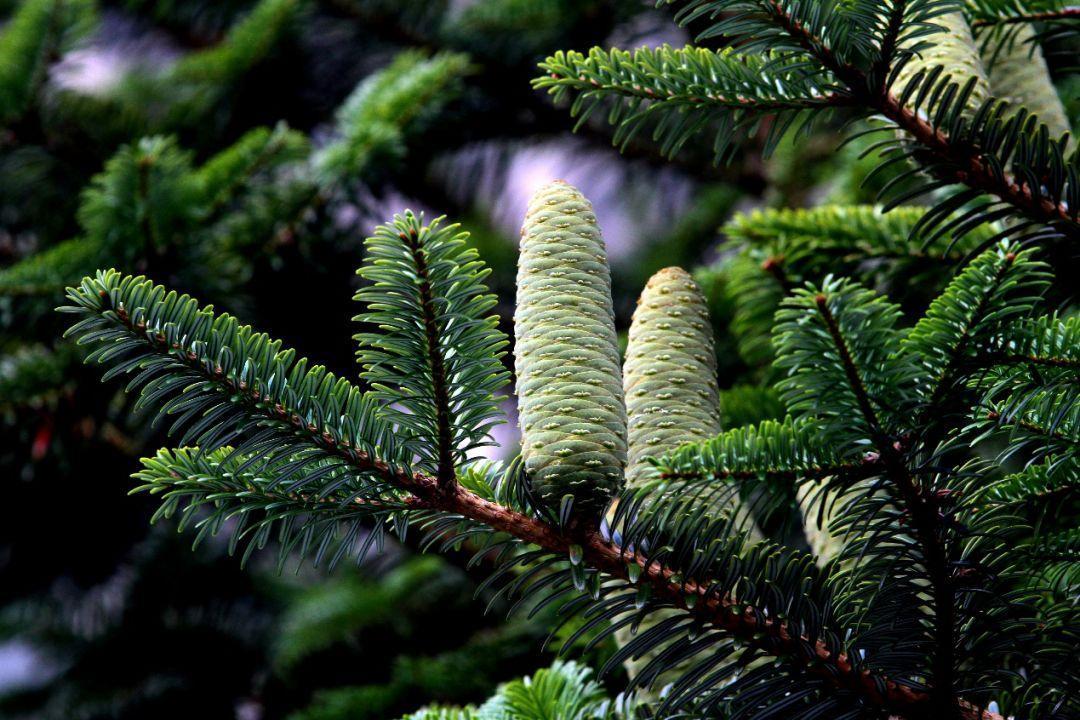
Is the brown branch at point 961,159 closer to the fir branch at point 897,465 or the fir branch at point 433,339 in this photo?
the fir branch at point 897,465

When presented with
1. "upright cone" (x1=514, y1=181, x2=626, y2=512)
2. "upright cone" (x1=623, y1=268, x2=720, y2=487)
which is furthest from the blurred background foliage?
"upright cone" (x1=514, y1=181, x2=626, y2=512)

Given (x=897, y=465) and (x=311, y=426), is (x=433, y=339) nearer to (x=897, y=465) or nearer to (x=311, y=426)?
(x=311, y=426)

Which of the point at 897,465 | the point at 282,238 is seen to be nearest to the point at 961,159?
the point at 897,465

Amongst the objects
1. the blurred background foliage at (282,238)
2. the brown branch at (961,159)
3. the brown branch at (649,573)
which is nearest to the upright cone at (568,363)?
the brown branch at (649,573)

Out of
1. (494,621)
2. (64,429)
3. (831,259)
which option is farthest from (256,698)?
(831,259)

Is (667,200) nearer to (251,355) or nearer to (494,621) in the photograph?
(494,621)

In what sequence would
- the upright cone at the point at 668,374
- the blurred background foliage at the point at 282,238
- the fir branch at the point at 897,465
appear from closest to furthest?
the fir branch at the point at 897,465
the upright cone at the point at 668,374
the blurred background foliage at the point at 282,238

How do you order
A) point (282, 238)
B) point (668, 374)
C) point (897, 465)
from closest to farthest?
point (897, 465) → point (668, 374) → point (282, 238)
